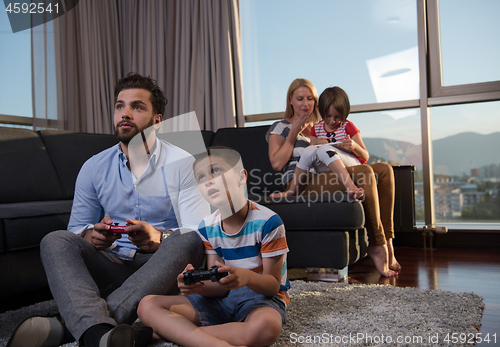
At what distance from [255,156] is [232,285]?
5.07 ft

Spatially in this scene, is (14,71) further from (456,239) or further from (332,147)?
(456,239)

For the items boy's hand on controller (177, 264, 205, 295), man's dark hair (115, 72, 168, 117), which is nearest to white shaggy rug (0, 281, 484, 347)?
boy's hand on controller (177, 264, 205, 295)

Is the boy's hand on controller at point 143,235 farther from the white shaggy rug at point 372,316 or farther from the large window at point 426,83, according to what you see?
the large window at point 426,83

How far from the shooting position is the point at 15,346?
0.89 metres

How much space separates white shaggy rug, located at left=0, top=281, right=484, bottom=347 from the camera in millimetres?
1011

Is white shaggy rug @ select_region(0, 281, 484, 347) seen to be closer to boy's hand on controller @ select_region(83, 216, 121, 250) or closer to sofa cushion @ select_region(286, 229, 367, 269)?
sofa cushion @ select_region(286, 229, 367, 269)

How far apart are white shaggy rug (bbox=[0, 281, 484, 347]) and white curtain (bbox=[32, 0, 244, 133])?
2089 mm

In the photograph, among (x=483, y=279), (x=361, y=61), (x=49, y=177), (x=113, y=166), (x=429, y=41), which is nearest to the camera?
(x=113, y=166)

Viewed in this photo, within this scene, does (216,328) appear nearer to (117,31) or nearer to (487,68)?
(487,68)

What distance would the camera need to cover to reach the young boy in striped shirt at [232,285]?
0.94 meters

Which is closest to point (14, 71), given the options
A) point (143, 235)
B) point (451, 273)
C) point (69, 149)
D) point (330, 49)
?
point (69, 149)

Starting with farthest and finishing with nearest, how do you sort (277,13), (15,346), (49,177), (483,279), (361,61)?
(277,13) < (361,61) < (49,177) < (483,279) < (15,346)

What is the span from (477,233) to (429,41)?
4.77 ft

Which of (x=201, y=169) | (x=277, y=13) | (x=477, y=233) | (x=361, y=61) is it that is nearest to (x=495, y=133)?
(x=477, y=233)
